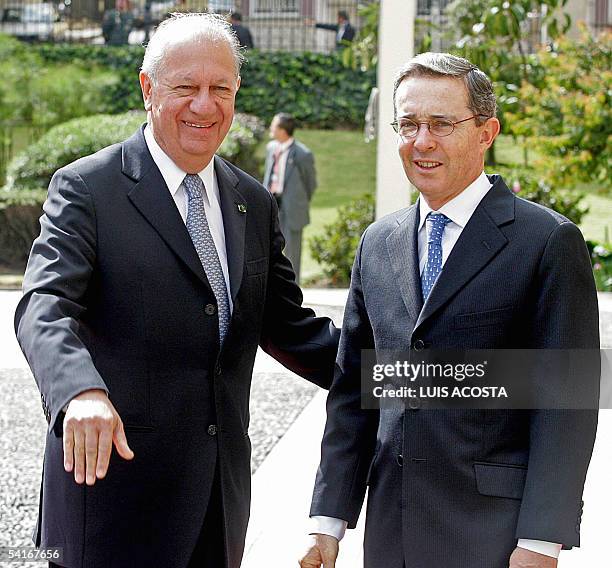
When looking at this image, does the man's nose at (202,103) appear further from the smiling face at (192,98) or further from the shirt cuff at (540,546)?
the shirt cuff at (540,546)

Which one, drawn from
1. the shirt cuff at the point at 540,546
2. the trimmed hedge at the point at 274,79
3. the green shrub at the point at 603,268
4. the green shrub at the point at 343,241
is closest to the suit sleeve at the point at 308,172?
the green shrub at the point at 343,241

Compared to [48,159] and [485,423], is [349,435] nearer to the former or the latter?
[485,423]

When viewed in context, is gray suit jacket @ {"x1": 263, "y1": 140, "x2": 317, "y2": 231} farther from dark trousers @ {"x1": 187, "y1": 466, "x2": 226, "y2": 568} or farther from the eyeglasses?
the eyeglasses

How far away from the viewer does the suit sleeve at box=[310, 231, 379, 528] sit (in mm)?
2812

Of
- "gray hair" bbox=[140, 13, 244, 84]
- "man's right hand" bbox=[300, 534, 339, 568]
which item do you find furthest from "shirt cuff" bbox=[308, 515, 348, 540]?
"gray hair" bbox=[140, 13, 244, 84]

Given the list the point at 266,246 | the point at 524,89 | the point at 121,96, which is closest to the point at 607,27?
the point at 524,89

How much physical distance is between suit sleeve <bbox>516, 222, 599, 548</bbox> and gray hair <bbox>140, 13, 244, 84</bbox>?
3.19ft

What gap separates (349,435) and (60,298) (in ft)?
2.68

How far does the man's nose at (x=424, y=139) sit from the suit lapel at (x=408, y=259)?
0.23 meters

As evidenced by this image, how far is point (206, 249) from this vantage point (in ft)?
9.36

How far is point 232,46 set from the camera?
2848 mm

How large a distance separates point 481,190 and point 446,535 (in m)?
0.83

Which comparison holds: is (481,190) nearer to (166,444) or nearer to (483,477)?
(483,477)

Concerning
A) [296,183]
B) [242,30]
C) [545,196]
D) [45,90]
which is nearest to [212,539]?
[296,183]
